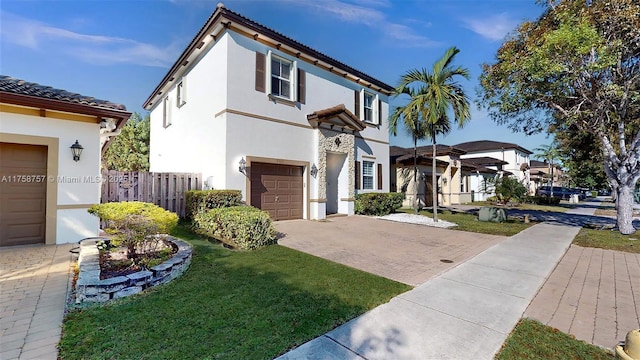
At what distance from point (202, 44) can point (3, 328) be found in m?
10.9

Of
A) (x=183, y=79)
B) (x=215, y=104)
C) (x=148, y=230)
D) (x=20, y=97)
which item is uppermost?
(x=183, y=79)

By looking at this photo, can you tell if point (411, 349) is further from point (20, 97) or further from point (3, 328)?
point (20, 97)

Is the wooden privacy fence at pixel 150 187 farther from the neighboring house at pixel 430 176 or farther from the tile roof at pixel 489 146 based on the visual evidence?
the tile roof at pixel 489 146

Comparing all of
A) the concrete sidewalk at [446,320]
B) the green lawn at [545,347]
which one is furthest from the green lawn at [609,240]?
the green lawn at [545,347]

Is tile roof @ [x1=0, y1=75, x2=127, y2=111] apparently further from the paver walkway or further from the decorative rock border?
the decorative rock border

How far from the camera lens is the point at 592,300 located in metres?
4.48

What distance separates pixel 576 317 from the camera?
3.88 m

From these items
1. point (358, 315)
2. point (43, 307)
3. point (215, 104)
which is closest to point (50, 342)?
point (43, 307)

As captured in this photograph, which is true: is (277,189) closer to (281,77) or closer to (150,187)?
(150,187)

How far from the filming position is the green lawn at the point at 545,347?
2.96m

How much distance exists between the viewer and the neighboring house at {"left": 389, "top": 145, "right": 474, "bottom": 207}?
19828 mm

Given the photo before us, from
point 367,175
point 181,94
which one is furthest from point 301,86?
point 367,175

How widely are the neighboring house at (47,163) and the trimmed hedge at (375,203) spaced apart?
424 inches

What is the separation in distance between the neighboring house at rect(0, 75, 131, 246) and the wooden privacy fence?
1.83 m
